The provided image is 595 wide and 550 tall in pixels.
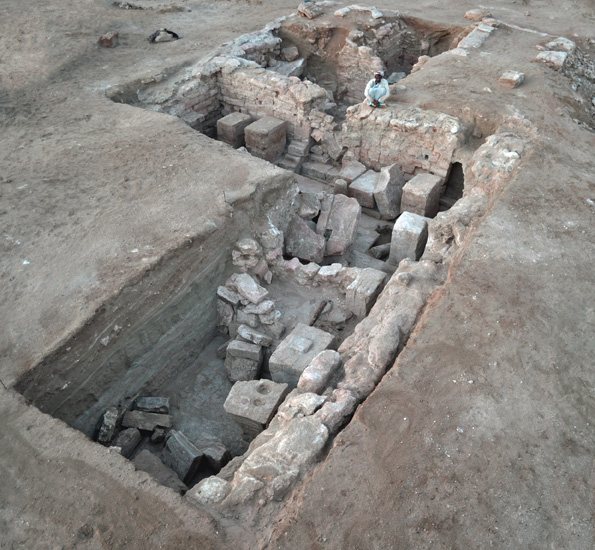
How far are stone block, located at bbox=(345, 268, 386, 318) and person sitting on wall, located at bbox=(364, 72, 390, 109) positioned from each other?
3454mm

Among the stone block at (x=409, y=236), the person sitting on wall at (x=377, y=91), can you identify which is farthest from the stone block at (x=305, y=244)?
the person sitting on wall at (x=377, y=91)

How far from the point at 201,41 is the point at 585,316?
30.9ft

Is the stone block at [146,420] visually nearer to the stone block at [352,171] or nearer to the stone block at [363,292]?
the stone block at [363,292]

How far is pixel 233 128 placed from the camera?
8.92m

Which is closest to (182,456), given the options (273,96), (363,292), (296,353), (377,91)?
(296,353)

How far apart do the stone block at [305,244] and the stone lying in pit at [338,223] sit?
22 centimetres

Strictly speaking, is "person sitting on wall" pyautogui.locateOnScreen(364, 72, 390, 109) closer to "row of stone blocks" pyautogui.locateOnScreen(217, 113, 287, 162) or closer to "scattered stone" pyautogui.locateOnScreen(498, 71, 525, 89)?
"row of stone blocks" pyautogui.locateOnScreen(217, 113, 287, 162)

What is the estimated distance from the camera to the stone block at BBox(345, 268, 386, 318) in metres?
5.82

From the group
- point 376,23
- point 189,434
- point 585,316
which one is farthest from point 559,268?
point 376,23

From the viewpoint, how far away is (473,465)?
3.48 metres

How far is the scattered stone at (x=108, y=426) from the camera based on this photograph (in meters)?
4.89

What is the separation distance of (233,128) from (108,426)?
572 centimetres

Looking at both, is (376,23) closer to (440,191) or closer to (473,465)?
(440,191)

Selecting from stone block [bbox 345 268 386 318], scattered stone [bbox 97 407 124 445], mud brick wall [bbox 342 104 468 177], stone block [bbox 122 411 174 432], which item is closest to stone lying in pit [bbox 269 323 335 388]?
stone block [bbox 345 268 386 318]
